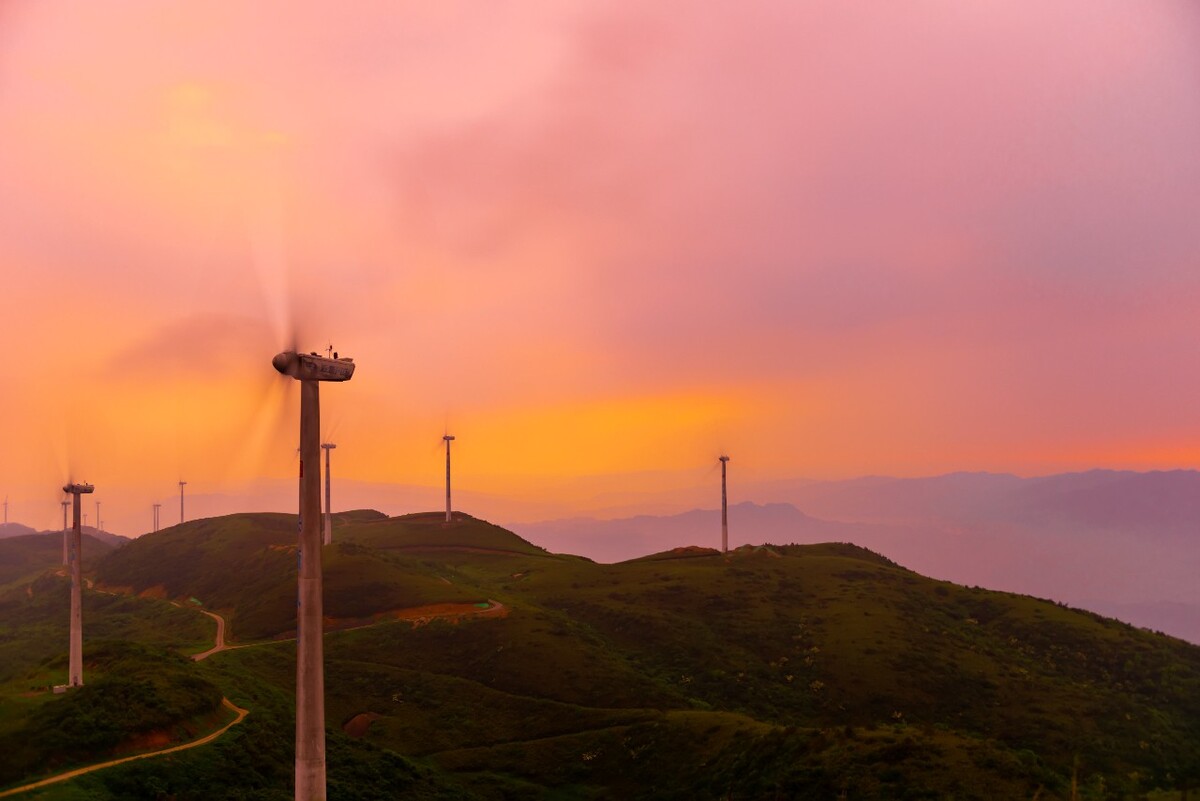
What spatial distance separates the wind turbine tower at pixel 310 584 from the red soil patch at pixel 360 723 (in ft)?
165

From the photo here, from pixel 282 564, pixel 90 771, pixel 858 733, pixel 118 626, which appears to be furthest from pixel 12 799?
pixel 282 564

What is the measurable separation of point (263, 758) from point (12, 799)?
17091 mm

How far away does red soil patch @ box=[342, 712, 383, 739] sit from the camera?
8619cm

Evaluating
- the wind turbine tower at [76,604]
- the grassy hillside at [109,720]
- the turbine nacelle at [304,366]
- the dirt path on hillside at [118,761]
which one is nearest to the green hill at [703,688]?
the dirt path on hillside at [118,761]

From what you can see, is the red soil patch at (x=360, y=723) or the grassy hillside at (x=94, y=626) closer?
the red soil patch at (x=360, y=723)

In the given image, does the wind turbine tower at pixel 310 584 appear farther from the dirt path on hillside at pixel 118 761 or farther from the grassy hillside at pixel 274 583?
the grassy hillside at pixel 274 583

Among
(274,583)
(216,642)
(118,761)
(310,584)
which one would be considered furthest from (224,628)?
(310,584)

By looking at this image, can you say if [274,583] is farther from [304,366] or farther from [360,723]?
[304,366]

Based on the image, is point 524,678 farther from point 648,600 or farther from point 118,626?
point 118,626

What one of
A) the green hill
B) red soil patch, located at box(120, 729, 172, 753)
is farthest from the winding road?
the green hill

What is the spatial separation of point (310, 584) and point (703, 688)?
72.9 m

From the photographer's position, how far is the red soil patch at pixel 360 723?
86.2 metres

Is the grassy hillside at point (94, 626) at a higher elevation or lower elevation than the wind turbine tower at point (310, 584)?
lower

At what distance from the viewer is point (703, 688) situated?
4033 inches
